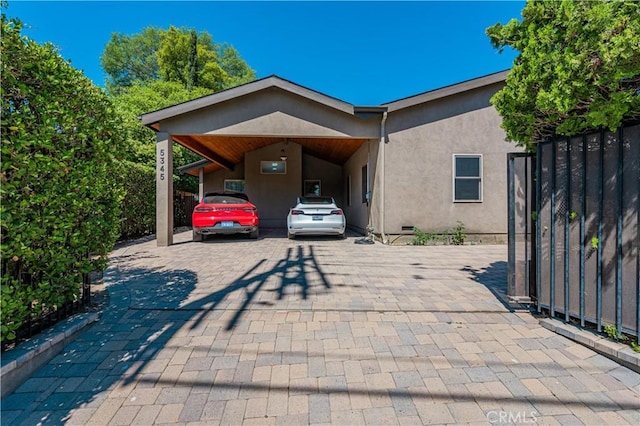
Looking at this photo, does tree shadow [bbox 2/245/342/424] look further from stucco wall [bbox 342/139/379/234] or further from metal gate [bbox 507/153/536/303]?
stucco wall [bbox 342/139/379/234]

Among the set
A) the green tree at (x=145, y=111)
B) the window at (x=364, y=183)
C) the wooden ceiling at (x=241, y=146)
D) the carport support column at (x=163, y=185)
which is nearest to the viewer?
the carport support column at (x=163, y=185)

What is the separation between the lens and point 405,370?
7.25ft

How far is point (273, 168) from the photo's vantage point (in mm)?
14273

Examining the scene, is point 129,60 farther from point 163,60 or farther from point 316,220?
point 316,220

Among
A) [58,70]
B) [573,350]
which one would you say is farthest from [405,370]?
[58,70]

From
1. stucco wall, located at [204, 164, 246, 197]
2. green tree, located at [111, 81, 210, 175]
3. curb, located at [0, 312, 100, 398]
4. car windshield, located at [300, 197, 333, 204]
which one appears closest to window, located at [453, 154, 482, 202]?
car windshield, located at [300, 197, 333, 204]

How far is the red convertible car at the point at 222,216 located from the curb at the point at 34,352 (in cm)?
592

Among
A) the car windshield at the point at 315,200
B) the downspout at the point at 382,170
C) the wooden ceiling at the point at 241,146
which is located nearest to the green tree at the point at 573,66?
the downspout at the point at 382,170

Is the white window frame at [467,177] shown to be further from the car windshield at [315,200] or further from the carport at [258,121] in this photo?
the car windshield at [315,200]

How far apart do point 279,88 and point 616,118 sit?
725 centimetres

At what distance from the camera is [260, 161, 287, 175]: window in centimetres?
1425

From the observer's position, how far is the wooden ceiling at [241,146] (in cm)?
952

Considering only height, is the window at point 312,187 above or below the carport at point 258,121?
below

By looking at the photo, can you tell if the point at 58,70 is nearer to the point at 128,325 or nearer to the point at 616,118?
the point at 128,325
